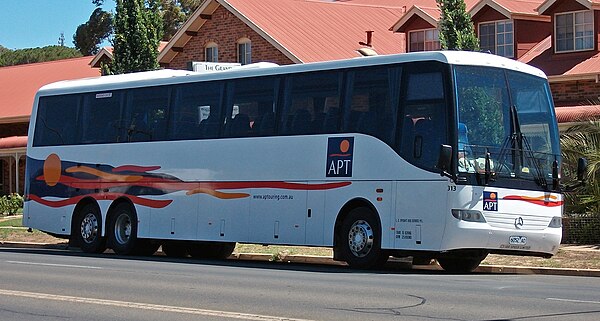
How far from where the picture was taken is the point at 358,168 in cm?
1967

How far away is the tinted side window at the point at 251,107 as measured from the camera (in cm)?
2156

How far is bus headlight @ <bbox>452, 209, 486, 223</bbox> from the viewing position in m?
18.2

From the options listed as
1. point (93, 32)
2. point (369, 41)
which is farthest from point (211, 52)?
point (93, 32)

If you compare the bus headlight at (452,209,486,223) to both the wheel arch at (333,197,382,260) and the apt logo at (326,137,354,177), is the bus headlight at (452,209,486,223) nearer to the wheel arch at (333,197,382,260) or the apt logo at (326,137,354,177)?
the wheel arch at (333,197,382,260)

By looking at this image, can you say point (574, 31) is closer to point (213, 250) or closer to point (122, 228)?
point (213, 250)

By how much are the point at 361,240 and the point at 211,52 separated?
24511mm

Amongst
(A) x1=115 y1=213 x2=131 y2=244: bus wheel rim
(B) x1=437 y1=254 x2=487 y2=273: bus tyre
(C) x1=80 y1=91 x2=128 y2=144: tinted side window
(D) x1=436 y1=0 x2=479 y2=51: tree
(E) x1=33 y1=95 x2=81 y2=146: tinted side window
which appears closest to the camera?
(B) x1=437 y1=254 x2=487 y2=273: bus tyre

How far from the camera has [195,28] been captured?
142 ft

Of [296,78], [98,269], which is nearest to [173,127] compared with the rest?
[296,78]

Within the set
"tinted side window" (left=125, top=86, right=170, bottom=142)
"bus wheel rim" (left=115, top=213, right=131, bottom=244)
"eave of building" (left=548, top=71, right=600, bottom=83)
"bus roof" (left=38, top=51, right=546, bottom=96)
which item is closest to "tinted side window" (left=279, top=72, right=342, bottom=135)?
"bus roof" (left=38, top=51, right=546, bottom=96)

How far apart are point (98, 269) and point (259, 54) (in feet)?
74.6

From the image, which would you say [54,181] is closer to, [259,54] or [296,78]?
[296,78]

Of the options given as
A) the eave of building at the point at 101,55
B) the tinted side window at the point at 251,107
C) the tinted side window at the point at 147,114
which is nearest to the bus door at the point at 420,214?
the tinted side window at the point at 251,107

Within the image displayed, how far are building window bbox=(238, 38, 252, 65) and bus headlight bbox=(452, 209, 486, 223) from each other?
24118 mm
